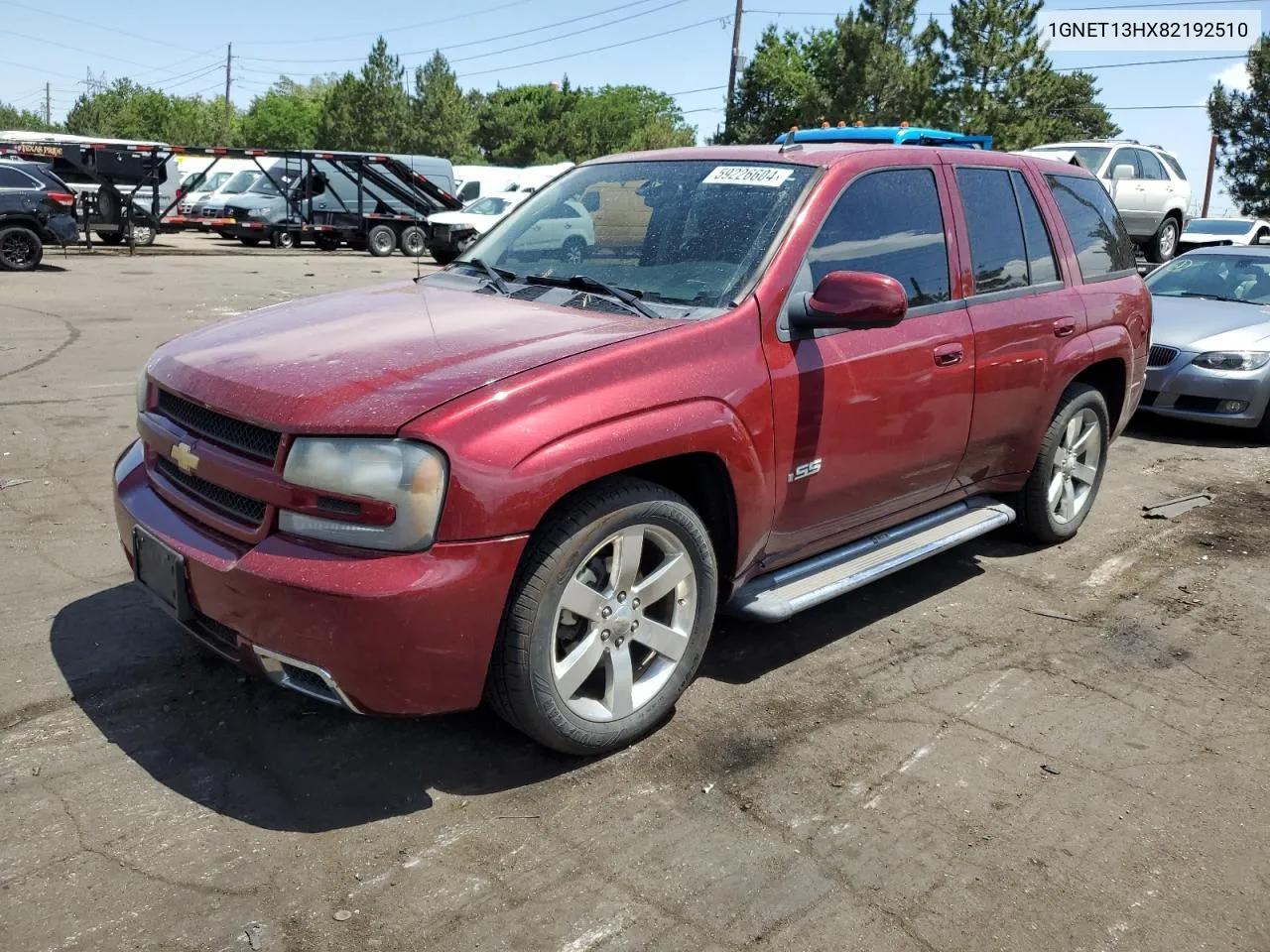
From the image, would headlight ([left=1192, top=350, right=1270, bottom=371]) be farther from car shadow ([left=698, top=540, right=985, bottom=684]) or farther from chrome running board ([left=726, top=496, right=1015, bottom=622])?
chrome running board ([left=726, top=496, right=1015, bottom=622])

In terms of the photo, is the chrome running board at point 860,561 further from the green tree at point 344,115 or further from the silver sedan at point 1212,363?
the green tree at point 344,115

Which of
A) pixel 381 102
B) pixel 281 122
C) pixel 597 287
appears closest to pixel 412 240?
pixel 597 287

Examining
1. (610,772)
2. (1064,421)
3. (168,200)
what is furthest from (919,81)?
(610,772)

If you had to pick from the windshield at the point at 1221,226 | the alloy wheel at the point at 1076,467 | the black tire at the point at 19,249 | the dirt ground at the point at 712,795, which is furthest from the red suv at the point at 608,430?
the windshield at the point at 1221,226

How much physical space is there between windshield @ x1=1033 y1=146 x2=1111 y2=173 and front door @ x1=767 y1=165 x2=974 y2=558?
1299 cm

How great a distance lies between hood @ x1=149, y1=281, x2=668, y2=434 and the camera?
2873mm

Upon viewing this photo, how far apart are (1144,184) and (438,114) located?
55983mm

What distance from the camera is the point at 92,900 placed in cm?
257

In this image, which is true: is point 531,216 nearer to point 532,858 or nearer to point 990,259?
point 990,259

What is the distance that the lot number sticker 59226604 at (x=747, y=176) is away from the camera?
3933 mm

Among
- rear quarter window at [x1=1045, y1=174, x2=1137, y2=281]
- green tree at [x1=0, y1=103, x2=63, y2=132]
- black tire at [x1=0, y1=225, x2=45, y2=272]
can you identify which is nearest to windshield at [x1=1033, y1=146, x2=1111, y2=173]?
rear quarter window at [x1=1045, y1=174, x2=1137, y2=281]

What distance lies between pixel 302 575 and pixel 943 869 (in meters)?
1.83

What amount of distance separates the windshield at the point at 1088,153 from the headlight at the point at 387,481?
15210mm

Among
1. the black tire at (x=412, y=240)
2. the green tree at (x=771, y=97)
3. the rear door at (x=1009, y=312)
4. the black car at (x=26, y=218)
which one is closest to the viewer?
the rear door at (x=1009, y=312)
